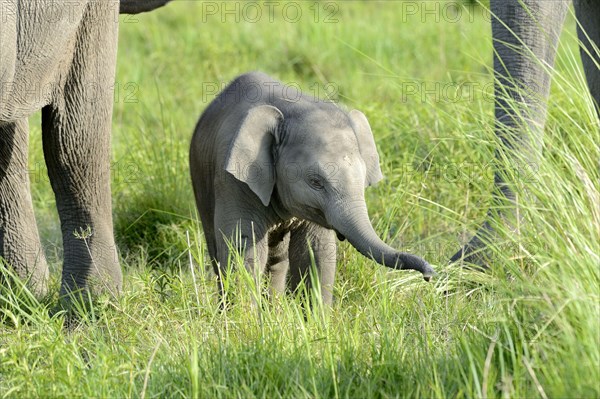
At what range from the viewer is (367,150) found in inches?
173

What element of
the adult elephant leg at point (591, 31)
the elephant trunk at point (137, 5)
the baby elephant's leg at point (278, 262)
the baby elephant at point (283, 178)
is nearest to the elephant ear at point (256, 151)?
the baby elephant at point (283, 178)

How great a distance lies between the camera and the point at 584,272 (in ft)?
11.1

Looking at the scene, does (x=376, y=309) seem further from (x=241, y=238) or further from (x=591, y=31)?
(x=591, y=31)

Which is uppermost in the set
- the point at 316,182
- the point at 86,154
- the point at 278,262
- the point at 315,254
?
the point at 316,182

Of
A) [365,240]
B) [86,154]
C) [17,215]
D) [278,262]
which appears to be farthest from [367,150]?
[17,215]

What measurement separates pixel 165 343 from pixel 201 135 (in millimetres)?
1376

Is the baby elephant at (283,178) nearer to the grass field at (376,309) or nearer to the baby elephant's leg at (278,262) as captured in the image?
the baby elephant's leg at (278,262)

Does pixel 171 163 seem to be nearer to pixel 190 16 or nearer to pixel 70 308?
pixel 70 308

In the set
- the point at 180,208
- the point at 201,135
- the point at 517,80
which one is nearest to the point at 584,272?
the point at 517,80

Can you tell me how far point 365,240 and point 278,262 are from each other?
1.03 m

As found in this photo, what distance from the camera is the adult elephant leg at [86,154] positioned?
4.75 m

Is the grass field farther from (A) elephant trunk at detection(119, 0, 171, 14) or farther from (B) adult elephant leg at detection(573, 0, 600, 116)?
(A) elephant trunk at detection(119, 0, 171, 14)

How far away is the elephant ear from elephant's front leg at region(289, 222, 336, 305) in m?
0.33

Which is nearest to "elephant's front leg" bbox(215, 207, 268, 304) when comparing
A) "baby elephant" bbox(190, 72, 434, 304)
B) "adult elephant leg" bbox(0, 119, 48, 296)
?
"baby elephant" bbox(190, 72, 434, 304)
